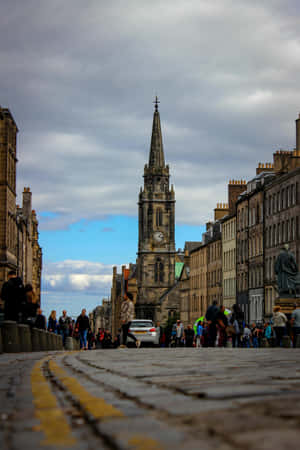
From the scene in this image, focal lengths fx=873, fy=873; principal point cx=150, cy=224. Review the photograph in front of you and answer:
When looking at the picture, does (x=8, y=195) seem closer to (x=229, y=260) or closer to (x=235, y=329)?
(x=229, y=260)

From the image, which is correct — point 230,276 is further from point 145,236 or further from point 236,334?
point 145,236

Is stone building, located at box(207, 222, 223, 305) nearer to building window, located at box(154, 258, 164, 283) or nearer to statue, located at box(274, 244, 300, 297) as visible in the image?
building window, located at box(154, 258, 164, 283)

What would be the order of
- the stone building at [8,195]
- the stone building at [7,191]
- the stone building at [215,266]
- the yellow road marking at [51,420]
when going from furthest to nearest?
the stone building at [215,266]
the stone building at [8,195]
the stone building at [7,191]
the yellow road marking at [51,420]

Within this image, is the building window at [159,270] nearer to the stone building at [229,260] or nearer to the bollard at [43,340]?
the stone building at [229,260]

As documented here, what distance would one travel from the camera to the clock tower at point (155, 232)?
17450 cm

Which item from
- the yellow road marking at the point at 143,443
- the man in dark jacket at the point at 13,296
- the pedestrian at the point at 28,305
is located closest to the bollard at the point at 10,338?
the man in dark jacket at the point at 13,296

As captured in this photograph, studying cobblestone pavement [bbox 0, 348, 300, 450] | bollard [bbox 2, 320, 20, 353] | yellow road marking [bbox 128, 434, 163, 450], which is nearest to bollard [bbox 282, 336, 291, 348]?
bollard [bbox 2, 320, 20, 353]

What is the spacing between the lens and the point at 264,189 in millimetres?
81125

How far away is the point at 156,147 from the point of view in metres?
177

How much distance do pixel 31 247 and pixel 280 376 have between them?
105 metres

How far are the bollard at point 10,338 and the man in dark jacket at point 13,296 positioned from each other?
1.22m

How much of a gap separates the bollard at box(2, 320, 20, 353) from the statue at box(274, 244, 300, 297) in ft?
A: 58.0

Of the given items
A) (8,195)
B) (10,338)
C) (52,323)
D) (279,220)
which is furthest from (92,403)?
(279,220)

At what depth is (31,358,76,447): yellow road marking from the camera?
435 cm
